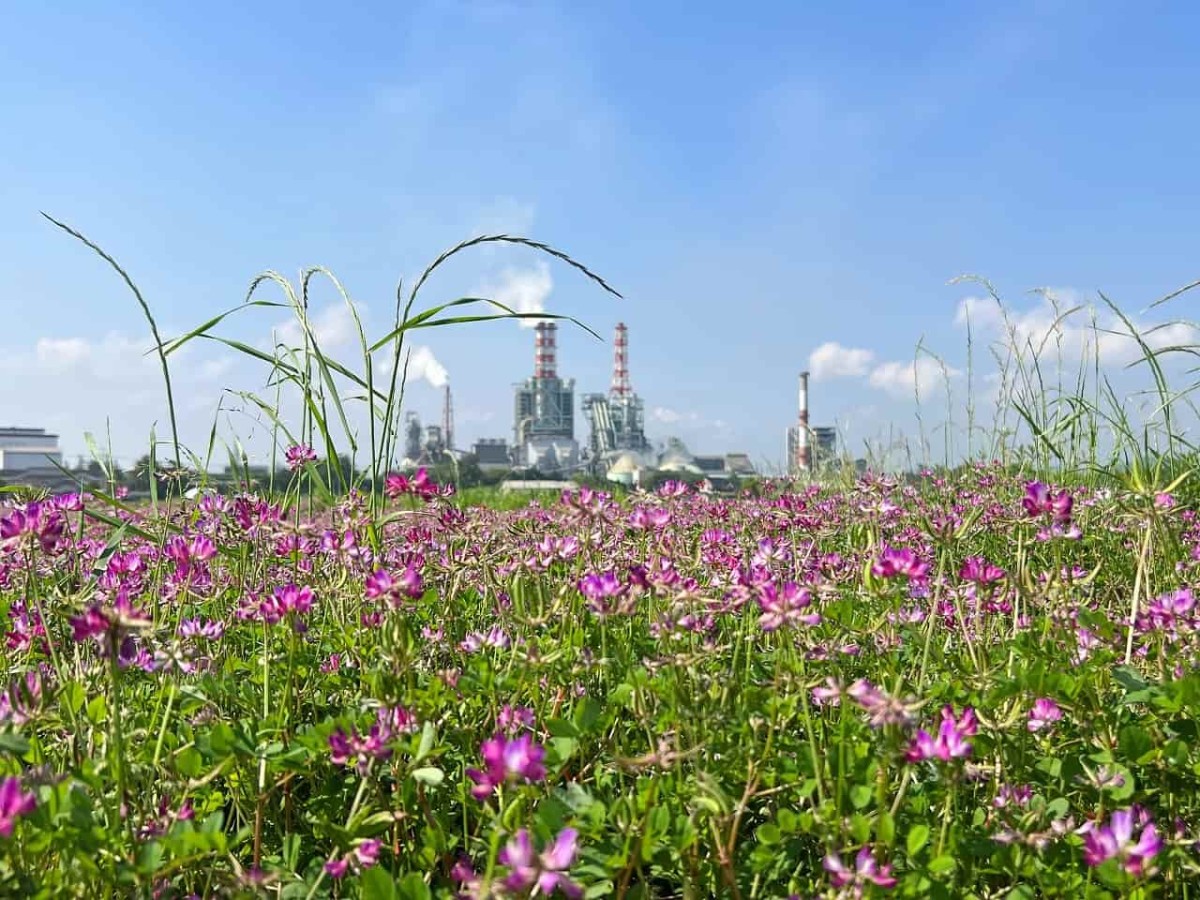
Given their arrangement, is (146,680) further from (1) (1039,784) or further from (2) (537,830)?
(1) (1039,784)

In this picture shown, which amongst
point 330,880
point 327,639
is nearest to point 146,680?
point 327,639

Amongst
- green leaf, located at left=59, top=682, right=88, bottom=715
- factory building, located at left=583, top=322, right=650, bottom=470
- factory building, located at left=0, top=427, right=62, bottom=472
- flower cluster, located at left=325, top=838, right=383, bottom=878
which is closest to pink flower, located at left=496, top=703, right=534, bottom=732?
flower cluster, located at left=325, top=838, right=383, bottom=878

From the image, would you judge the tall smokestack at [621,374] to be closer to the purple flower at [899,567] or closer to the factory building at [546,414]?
the factory building at [546,414]

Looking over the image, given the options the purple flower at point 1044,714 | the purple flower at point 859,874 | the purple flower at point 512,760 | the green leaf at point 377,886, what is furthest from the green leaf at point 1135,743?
the green leaf at point 377,886

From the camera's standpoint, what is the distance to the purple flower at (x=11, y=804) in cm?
114

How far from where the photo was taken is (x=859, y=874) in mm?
1384

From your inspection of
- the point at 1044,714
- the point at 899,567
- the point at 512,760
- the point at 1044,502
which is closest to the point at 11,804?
the point at 512,760

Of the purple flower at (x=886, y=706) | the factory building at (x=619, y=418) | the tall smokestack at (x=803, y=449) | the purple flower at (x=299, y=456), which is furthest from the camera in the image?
the factory building at (x=619, y=418)

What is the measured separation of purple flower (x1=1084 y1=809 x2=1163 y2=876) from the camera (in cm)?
135

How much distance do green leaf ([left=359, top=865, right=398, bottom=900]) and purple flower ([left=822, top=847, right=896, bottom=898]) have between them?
66 centimetres

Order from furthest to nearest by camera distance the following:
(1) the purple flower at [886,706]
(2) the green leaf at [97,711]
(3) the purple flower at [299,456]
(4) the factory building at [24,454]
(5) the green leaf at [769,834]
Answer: (4) the factory building at [24,454], (3) the purple flower at [299,456], (2) the green leaf at [97,711], (5) the green leaf at [769,834], (1) the purple flower at [886,706]

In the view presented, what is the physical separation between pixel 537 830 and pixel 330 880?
0.57 metres

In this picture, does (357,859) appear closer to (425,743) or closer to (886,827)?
(425,743)

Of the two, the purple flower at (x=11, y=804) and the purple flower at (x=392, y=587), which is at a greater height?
the purple flower at (x=392, y=587)
